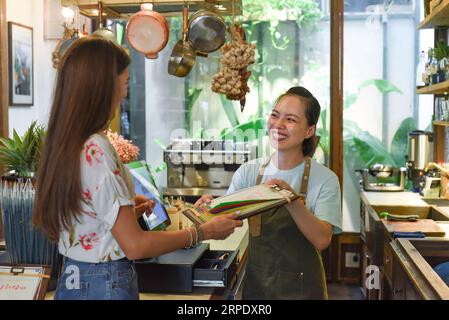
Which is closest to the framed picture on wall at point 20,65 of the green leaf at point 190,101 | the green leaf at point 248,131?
the green leaf at point 190,101

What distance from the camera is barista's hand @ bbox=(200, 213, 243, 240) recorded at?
1.64m

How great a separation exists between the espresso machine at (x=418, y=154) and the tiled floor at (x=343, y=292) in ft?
2.63

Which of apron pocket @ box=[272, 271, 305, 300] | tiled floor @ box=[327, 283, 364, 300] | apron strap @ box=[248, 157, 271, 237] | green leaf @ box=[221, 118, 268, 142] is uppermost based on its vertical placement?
green leaf @ box=[221, 118, 268, 142]

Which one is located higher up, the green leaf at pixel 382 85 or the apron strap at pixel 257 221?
the green leaf at pixel 382 85

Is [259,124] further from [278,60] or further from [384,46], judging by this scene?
Answer: [384,46]

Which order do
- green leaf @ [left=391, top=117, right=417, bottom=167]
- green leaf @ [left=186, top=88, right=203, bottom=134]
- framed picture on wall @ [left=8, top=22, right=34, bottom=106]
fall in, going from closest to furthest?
framed picture on wall @ [left=8, top=22, right=34, bottom=106] < green leaf @ [left=391, top=117, right=417, bottom=167] < green leaf @ [left=186, top=88, right=203, bottom=134]

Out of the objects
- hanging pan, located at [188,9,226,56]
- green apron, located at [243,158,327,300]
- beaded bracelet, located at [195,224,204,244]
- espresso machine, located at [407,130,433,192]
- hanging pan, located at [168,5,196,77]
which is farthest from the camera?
espresso machine, located at [407,130,433,192]

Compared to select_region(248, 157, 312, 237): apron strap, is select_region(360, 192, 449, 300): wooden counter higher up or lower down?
lower down

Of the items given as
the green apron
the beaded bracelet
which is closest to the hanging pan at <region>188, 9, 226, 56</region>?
the green apron

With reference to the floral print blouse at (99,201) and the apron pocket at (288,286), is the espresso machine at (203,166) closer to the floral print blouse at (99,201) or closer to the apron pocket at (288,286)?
the apron pocket at (288,286)

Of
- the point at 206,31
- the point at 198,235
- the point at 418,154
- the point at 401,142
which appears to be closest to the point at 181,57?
the point at 206,31

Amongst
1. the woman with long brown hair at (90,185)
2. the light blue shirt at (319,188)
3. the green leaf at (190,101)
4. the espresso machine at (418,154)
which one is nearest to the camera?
the woman with long brown hair at (90,185)

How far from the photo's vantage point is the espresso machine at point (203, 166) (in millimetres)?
4262

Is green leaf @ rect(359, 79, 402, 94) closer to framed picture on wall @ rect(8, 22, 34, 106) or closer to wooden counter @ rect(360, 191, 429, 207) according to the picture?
wooden counter @ rect(360, 191, 429, 207)
